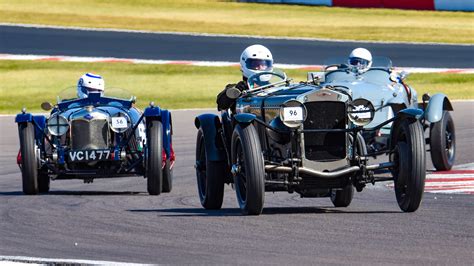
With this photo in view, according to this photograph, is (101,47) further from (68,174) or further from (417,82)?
(68,174)

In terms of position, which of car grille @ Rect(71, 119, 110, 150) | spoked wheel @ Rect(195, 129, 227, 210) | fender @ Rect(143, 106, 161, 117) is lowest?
spoked wheel @ Rect(195, 129, 227, 210)

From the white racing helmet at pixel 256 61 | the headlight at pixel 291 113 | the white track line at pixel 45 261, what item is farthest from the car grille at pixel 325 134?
the white track line at pixel 45 261

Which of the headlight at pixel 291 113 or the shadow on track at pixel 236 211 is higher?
the headlight at pixel 291 113

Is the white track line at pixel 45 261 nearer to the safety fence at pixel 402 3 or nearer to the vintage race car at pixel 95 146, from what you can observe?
the vintage race car at pixel 95 146

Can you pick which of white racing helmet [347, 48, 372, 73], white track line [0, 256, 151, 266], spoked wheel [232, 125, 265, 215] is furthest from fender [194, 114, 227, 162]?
white racing helmet [347, 48, 372, 73]

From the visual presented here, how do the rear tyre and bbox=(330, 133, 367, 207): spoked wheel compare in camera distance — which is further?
the rear tyre

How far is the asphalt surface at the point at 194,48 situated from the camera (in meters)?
32.2

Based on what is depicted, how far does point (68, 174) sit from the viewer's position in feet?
45.2

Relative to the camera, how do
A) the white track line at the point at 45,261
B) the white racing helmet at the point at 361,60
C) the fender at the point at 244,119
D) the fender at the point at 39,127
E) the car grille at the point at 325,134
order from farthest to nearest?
the white racing helmet at the point at 361,60 → the fender at the point at 39,127 → the car grille at the point at 325,134 → the fender at the point at 244,119 → the white track line at the point at 45,261

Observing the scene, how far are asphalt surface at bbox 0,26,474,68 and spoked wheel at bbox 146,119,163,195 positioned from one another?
1804cm

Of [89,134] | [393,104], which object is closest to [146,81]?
[393,104]

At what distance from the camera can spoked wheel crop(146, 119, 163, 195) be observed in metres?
13.2

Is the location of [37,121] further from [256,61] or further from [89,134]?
[256,61]

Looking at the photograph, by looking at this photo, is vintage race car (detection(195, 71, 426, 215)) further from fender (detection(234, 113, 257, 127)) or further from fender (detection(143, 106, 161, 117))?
fender (detection(143, 106, 161, 117))
